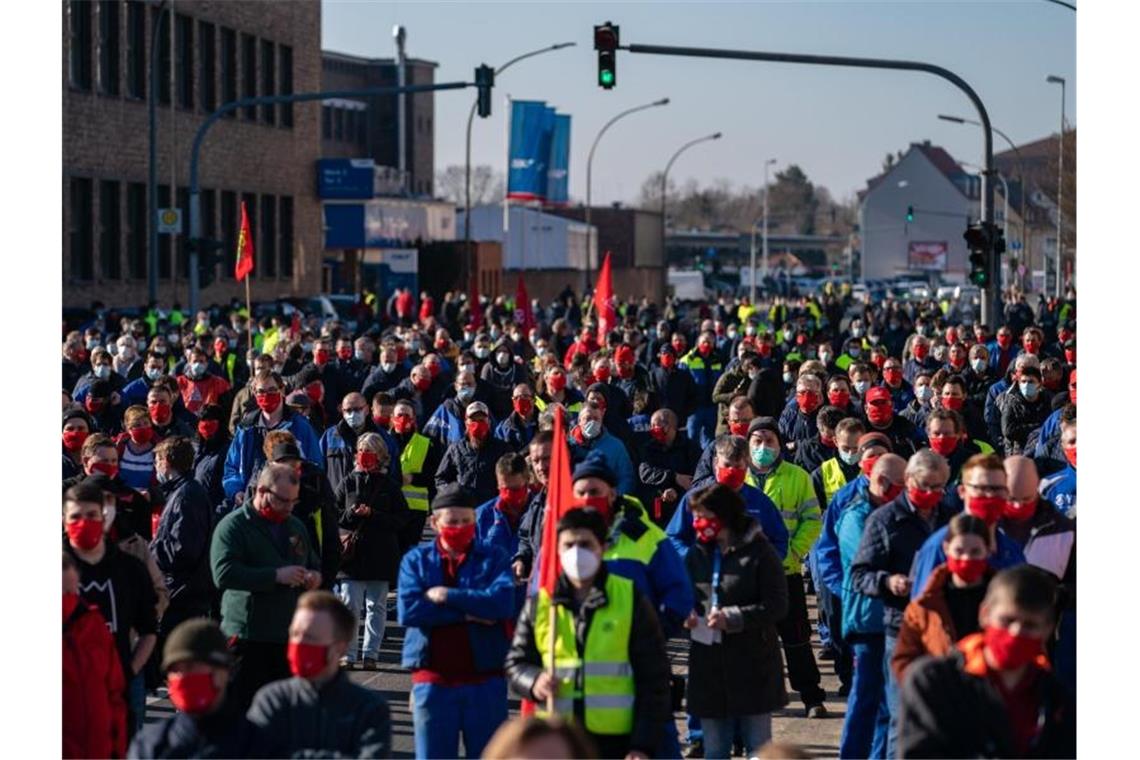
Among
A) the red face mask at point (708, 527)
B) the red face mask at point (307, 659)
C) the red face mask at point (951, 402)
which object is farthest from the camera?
the red face mask at point (951, 402)

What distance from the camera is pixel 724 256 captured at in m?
187

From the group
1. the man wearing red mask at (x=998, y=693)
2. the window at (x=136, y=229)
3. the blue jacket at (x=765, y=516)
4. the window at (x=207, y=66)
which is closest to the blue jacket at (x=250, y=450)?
the blue jacket at (x=765, y=516)

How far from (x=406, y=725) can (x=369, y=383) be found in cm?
883

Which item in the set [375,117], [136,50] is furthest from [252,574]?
[375,117]

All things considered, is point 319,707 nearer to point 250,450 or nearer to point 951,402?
point 250,450

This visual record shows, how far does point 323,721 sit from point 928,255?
148 metres

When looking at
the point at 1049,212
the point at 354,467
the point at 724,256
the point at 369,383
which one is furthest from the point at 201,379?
the point at 724,256

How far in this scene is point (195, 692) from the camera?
299 inches

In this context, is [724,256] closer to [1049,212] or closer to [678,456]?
[1049,212]

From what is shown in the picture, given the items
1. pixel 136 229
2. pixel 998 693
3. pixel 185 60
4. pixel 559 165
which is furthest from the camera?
pixel 559 165

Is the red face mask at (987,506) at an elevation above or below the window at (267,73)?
below

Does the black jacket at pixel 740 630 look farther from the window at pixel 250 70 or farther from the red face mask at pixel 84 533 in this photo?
the window at pixel 250 70

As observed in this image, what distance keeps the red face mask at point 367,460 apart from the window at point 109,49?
3777 cm

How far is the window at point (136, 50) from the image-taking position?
5169 centimetres
